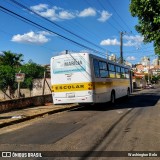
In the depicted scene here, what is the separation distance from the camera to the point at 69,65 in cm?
1880

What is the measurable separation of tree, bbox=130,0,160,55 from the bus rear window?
4584 millimetres

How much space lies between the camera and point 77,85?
18.5 metres

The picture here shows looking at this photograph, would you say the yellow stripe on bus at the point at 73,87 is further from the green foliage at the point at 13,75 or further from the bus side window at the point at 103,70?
the green foliage at the point at 13,75

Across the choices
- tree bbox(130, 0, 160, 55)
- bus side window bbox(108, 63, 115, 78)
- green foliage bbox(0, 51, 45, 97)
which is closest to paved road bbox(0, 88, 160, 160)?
tree bbox(130, 0, 160, 55)

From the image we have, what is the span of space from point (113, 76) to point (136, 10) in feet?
32.1

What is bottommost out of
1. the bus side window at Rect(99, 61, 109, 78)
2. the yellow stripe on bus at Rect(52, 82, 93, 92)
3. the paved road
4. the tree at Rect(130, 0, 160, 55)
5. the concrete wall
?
the paved road

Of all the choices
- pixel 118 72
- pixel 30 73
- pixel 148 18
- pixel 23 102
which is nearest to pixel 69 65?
pixel 23 102

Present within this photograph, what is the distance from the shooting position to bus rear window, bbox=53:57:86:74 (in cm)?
1842

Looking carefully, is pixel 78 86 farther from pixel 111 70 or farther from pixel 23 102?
pixel 111 70

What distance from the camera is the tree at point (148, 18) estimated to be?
41.9 ft

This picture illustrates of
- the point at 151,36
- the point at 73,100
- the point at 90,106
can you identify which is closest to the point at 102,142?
the point at 151,36

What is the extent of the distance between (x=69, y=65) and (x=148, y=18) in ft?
20.7

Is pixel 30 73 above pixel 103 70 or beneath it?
above

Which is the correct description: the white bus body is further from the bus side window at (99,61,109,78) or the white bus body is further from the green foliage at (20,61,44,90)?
the green foliage at (20,61,44,90)
